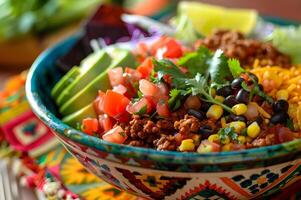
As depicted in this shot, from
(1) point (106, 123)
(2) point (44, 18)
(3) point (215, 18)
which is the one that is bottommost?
(2) point (44, 18)

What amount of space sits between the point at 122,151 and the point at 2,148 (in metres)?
0.92

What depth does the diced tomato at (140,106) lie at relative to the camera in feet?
5.57

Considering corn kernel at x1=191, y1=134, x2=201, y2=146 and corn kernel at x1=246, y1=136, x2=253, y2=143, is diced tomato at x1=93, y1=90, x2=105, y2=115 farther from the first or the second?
corn kernel at x1=246, y1=136, x2=253, y2=143

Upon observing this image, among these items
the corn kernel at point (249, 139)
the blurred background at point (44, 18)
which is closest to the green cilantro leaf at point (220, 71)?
the corn kernel at point (249, 139)

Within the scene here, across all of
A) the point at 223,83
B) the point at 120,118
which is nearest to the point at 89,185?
the point at 120,118

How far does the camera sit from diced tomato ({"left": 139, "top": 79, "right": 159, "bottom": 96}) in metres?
1.73

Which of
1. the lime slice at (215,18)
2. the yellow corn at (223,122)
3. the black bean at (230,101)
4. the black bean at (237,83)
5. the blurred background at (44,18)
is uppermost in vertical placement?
the black bean at (237,83)

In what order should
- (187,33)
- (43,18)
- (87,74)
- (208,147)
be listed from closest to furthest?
1. (208,147)
2. (87,74)
3. (187,33)
4. (43,18)

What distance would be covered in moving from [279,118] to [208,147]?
239mm

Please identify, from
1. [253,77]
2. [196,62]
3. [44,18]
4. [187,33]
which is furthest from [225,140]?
[44,18]

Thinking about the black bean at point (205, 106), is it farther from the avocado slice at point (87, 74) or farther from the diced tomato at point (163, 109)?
the avocado slice at point (87, 74)

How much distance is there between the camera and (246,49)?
2.04 metres

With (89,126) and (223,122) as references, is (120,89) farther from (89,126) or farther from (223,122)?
(223,122)

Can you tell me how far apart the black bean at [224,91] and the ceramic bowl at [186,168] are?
285mm
